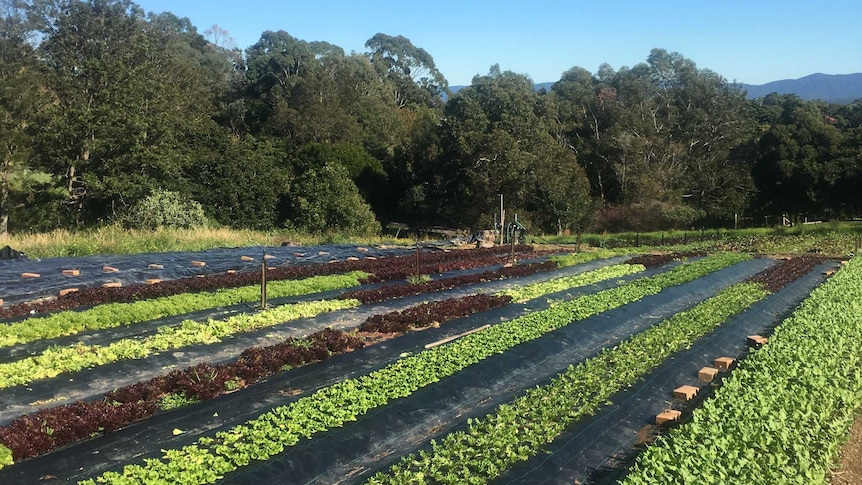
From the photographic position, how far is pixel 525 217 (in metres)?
36.8

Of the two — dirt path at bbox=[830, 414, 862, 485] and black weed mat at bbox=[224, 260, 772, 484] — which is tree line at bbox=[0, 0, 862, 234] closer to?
black weed mat at bbox=[224, 260, 772, 484]

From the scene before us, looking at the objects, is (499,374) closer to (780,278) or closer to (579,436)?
(579,436)

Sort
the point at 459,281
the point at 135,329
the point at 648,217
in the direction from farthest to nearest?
the point at 648,217 < the point at 459,281 < the point at 135,329

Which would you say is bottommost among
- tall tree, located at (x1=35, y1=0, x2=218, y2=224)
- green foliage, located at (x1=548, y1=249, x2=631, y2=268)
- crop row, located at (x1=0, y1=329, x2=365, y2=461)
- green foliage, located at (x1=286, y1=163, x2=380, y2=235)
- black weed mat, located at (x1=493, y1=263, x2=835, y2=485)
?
green foliage, located at (x1=548, y1=249, x2=631, y2=268)

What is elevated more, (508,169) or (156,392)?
(508,169)

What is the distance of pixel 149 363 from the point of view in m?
8.14

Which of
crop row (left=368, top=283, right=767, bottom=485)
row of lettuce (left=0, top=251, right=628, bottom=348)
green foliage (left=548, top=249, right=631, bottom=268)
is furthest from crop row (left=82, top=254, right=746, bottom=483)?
green foliage (left=548, top=249, right=631, bottom=268)

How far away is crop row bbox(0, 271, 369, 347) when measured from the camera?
9312 mm

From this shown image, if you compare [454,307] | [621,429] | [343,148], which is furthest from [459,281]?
[343,148]

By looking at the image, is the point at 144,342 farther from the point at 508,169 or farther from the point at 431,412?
the point at 508,169

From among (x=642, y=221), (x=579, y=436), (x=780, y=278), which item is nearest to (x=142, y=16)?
Answer: (x=642, y=221)

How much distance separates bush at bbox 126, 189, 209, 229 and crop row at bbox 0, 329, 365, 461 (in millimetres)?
19698

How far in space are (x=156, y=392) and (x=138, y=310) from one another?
16.3 ft

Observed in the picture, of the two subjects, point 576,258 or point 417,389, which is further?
point 576,258
